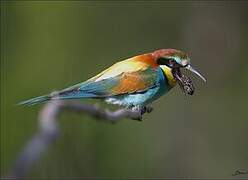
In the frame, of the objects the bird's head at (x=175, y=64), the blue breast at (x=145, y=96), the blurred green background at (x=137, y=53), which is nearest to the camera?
the bird's head at (x=175, y=64)

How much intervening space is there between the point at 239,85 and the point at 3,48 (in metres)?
1.66

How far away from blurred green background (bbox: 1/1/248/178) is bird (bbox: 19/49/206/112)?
11.2 feet

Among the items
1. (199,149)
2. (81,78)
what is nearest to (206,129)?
(199,149)

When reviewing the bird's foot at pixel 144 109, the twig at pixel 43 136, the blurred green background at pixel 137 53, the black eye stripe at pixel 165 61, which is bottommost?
the twig at pixel 43 136

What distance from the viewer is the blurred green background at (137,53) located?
5.42 meters

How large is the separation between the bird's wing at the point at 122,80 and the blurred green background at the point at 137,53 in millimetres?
3419

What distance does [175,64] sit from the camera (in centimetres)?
137

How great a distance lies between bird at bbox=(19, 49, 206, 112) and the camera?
137 centimetres

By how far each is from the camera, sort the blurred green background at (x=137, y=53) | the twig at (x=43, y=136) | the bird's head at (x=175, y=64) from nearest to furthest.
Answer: the twig at (x=43, y=136)
the bird's head at (x=175, y=64)
the blurred green background at (x=137, y=53)

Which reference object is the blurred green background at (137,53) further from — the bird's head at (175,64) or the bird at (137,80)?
the bird's head at (175,64)

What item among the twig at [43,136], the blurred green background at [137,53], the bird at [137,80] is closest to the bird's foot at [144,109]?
the bird at [137,80]

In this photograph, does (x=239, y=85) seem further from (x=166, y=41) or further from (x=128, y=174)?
(x=128, y=174)

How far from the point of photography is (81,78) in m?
5.38

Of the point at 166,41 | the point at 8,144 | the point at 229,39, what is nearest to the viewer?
the point at 8,144
